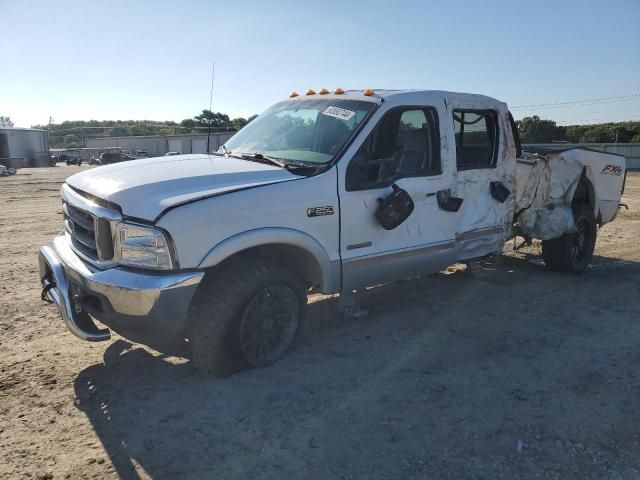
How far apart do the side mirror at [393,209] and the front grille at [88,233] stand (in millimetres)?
2059

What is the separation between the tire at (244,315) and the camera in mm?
3605

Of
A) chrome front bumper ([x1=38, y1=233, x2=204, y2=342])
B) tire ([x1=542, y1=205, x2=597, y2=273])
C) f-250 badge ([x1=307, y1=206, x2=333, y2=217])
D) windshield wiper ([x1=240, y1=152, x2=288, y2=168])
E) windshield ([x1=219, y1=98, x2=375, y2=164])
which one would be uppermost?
windshield ([x1=219, y1=98, x2=375, y2=164])

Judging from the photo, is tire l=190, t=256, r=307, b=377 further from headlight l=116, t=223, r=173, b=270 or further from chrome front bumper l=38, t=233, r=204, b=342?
headlight l=116, t=223, r=173, b=270

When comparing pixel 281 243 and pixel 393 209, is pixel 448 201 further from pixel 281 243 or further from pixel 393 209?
pixel 281 243

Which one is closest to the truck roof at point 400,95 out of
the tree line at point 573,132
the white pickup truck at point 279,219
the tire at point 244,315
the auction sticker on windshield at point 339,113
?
the white pickup truck at point 279,219

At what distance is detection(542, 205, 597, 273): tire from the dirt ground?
1394 millimetres

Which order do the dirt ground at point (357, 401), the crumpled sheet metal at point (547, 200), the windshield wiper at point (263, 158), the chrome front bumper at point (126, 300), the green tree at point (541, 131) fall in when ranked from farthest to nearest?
the green tree at point (541, 131) < the crumpled sheet metal at point (547, 200) < the windshield wiper at point (263, 158) < the chrome front bumper at point (126, 300) < the dirt ground at point (357, 401)

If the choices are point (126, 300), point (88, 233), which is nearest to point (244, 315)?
point (126, 300)

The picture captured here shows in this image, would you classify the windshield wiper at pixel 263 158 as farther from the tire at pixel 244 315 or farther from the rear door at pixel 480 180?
the rear door at pixel 480 180

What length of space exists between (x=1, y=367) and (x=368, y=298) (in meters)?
3.50

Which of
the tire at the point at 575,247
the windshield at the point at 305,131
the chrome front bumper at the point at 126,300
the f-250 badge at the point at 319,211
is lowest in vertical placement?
the tire at the point at 575,247

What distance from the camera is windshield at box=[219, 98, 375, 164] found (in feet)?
14.2

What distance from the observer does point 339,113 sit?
4.53 meters

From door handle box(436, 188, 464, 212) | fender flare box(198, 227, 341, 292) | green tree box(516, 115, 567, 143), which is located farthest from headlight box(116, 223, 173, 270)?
green tree box(516, 115, 567, 143)
